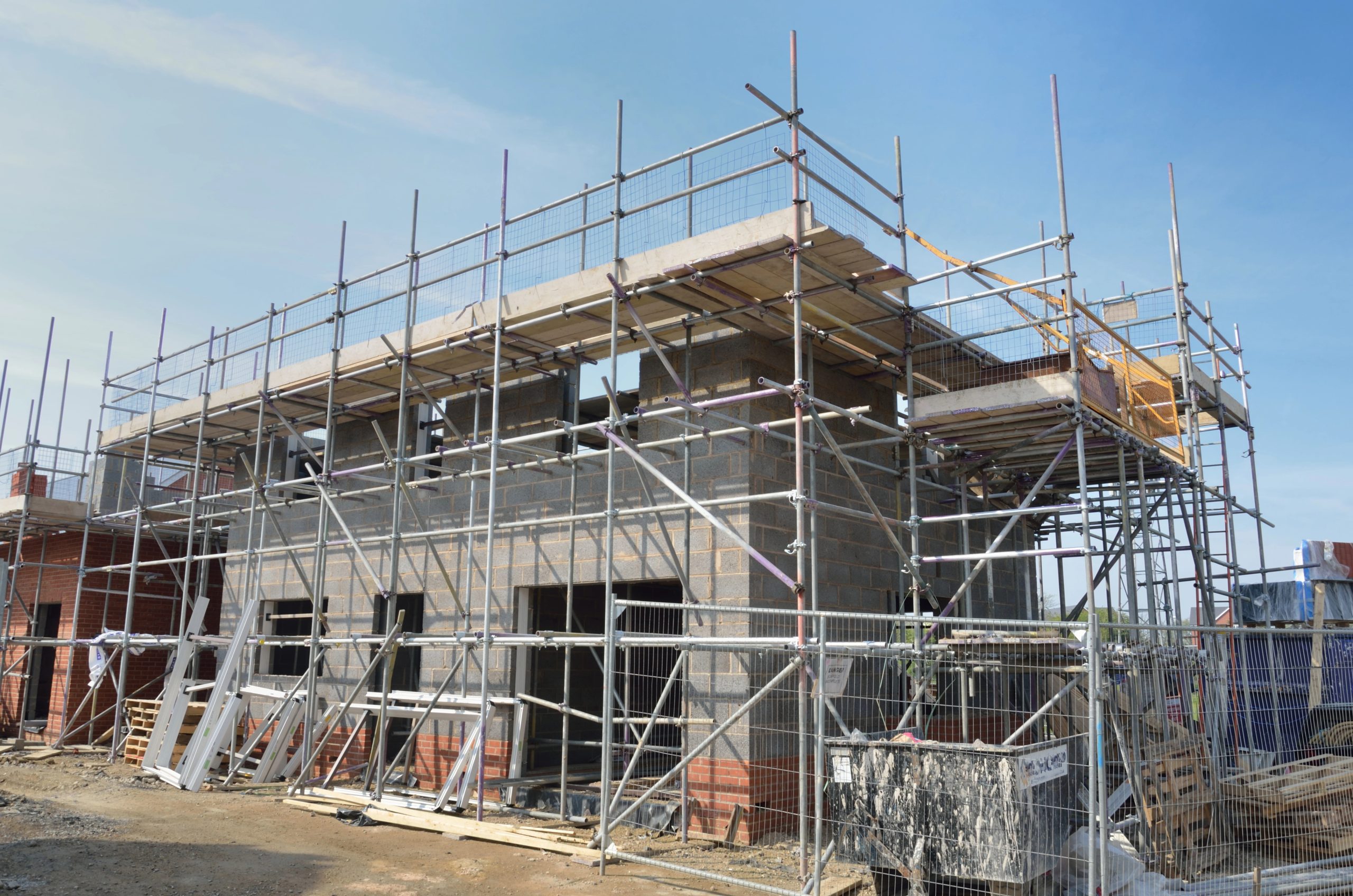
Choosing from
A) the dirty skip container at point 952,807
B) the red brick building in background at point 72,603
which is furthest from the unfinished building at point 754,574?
the red brick building in background at point 72,603

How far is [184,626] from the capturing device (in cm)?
1517

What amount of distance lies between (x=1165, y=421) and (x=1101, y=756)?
291 inches

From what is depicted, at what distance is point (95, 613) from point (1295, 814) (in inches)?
784

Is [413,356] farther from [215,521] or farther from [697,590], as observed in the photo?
[215,521]

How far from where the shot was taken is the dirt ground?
7992mm

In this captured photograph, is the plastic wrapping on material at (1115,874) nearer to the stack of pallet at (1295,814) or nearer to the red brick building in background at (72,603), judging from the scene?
the stack of pallet at (1295,814)

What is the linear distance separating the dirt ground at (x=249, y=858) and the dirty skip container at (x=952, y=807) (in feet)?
4.23

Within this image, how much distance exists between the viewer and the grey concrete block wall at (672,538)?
1017 centimetres

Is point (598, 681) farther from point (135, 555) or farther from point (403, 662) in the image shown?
point (135, 555)

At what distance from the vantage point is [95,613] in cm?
1959

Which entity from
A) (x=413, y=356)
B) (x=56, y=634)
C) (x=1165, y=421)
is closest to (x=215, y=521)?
(x=56, y=634)

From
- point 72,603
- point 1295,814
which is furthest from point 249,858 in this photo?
point 72,603

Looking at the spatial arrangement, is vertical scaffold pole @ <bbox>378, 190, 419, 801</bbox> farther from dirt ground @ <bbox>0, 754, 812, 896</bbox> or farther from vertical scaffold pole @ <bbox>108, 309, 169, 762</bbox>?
vertical scaffold pole @ <bbox>108, 309, 169, 762</bbox>

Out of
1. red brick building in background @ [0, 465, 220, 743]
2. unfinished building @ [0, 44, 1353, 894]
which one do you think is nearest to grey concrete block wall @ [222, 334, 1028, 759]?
unfinished building @ [0, 44, 1353, 894]
